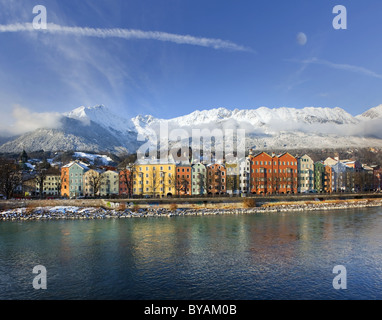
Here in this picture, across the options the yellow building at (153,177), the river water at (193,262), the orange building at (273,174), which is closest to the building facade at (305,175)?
the orange building at (273,174)

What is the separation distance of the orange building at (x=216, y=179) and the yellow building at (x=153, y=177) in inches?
390

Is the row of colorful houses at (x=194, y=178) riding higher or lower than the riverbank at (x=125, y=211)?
higher

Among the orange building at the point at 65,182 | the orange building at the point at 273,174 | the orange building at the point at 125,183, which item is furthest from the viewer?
the orange building at the point at 273,174

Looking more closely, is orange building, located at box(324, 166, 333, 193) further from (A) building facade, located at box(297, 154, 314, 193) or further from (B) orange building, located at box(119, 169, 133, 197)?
(B) orange building, located at box(119, 169, 133, 197)

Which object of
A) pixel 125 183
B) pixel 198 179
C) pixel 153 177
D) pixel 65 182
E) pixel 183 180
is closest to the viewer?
pixel 153 177

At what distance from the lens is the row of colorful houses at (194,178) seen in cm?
8238

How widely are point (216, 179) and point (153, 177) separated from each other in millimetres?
17403

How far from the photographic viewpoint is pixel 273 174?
290 feet

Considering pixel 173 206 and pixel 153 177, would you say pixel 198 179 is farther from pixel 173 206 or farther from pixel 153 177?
pixel 173 206

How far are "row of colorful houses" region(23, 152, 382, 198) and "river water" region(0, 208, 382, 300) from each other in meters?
43.0

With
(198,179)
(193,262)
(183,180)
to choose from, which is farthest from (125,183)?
(193,262)

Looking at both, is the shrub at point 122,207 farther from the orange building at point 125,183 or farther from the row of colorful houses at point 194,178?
the orange building at point 125,183

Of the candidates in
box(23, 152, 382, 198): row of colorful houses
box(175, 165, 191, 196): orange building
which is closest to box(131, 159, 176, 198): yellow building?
box(23, 152, 382, 198): row of colorful houses
